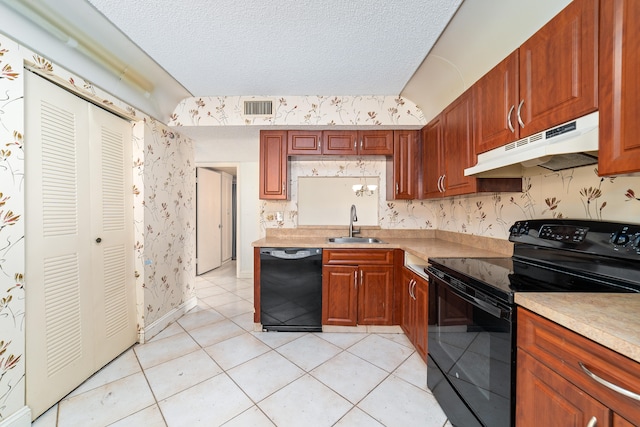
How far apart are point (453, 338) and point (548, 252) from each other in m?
0.73

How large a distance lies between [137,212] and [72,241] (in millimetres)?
604

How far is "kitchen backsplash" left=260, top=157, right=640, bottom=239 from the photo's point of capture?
1194mm

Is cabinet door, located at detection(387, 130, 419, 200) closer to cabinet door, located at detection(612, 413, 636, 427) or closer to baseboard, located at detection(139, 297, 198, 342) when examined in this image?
cabinet door, located at detection(612, 413, 636, 427)

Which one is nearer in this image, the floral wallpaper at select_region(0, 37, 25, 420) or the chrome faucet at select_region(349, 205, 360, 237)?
the floral wallpaper at select_region(0, 37, 25, 420)

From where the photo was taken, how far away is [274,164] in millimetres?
2666

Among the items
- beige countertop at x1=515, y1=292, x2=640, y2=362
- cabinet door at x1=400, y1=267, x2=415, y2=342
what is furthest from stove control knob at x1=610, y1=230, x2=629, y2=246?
cabinet door at x1=400, y1=267, x2=415, y2=342

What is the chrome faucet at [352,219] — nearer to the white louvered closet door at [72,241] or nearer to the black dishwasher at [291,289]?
the black dishwasher at [291,289]

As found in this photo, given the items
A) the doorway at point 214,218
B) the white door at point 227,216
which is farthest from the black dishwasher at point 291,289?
the white door at point 227,216

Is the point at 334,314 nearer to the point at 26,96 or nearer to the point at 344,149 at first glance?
the point at 344,149

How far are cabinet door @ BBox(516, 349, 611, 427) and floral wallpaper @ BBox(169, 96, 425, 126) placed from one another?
2288 millimetres

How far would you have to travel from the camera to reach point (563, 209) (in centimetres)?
143

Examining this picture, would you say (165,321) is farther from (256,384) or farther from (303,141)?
(303,141)

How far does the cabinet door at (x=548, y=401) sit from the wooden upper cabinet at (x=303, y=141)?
90.5 inches

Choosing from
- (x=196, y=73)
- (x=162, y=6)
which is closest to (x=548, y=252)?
(x=162, y=6)
